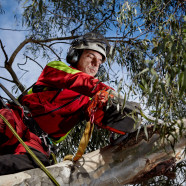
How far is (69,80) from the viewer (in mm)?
1734

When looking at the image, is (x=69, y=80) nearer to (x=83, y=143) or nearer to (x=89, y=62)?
(x=83, y=143)

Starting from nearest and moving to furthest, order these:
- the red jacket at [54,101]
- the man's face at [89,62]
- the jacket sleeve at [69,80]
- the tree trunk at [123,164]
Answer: the tree trunk at [123,164]
the jacket sleeve at [69,80]
the red jacket at [54,101]
the man's face at [89,62]

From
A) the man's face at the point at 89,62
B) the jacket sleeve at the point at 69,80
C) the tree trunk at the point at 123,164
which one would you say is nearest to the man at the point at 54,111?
the jacket sleeve at the point at 69,80

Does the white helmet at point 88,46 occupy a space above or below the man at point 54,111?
above

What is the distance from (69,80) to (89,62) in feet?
1.96

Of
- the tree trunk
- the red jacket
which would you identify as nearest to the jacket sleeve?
the red jacket

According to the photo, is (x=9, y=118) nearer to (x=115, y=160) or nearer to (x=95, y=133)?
(x=115, y=160)

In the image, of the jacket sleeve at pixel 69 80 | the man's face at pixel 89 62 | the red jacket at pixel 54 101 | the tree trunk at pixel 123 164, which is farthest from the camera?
the man's face at pixel 89 62

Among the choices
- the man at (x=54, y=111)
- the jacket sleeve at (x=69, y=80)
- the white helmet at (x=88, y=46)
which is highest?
the white helmet at (x=88, y=46)

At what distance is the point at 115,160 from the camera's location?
162cm

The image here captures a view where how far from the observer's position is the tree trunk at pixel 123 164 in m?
1.56

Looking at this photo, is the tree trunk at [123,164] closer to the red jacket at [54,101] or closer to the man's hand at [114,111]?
the man's hand at [114,111]

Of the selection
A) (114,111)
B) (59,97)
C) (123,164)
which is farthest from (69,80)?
(123,164)

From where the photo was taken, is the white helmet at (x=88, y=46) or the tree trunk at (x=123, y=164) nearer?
the tree trunk at (x=123, y=164)
